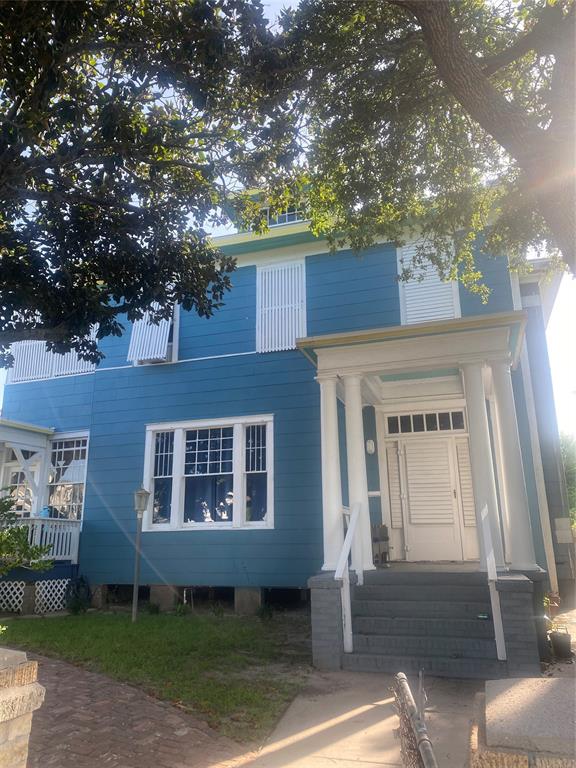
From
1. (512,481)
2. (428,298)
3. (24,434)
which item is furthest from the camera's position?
(24,434)

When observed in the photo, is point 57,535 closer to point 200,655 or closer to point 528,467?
point 200,655

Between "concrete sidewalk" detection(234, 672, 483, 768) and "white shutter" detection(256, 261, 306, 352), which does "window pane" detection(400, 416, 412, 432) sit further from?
"concrete sidewalk" detection(234, 672, 483, 768)

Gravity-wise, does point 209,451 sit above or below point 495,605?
above

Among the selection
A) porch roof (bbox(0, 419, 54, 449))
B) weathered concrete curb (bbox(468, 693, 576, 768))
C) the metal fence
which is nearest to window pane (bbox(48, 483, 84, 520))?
porch roof (bbox(0, 419, 54, 449))

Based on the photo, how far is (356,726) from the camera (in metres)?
4.50

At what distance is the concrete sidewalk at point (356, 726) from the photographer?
390 cm

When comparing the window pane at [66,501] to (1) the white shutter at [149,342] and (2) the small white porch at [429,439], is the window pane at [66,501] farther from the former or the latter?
(2) the small white porch at [429,439]

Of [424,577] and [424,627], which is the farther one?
[424,577]

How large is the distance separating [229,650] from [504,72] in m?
7.81

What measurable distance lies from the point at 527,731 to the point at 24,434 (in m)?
11.6

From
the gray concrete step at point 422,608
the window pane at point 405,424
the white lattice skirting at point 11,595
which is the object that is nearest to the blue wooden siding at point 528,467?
the window pane at point 405,424

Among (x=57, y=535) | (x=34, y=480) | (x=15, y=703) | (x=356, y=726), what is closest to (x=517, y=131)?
(x=356, y=726)

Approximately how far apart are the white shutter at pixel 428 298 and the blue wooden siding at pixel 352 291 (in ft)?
0.61

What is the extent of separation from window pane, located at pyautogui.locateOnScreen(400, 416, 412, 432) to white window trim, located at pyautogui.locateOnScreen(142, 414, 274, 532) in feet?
7.47
